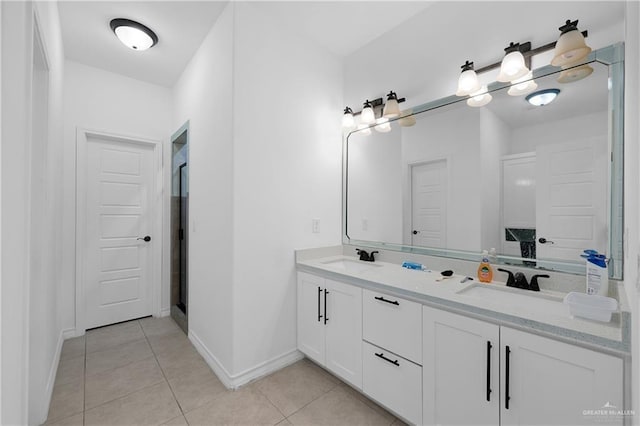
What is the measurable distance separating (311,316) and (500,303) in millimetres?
1331

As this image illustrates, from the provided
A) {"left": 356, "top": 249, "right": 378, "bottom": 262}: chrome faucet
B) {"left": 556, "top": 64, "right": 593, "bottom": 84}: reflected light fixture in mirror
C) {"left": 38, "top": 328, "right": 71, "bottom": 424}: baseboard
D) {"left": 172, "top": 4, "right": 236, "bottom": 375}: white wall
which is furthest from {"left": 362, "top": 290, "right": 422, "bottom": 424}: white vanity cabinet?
{"left": 38, "top": 328, "right": 71, "bottom": 424}: baseboard

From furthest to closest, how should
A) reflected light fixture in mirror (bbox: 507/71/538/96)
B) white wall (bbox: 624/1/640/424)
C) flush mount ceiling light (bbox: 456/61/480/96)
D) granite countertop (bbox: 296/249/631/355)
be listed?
flush mount ceiling light (bbox: 456/61/480/96), reflected light fixture in mirror (bbox: 507/71/538/96), granite countertop (bbox: 296/249/631/355), white wall (bbox: 624/1/640/424)

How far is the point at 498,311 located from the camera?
47.3 inches

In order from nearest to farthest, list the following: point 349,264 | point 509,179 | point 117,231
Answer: point 509,179
point 349,264
point 117,231

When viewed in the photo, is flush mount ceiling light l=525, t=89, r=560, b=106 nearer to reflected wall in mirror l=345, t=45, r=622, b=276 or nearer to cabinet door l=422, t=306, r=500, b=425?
reflected wall in mirror l=345, t=45, r=622, b=276

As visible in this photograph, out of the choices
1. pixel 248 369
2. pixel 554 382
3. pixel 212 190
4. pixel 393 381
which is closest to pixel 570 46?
pixel 554 382

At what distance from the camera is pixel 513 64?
63.2 inches

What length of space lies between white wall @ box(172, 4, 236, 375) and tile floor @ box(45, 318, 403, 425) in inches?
8.8

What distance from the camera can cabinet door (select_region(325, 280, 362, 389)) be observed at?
1.83 meters

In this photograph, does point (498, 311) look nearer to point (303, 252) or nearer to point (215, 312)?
point (303, 252)

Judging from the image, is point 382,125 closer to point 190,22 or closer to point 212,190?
point 212,190

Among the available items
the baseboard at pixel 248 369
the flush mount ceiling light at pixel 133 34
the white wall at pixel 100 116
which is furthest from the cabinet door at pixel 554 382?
the white wall at pixel 100 116

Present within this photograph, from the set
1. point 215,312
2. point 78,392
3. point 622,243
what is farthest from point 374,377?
point 78,392

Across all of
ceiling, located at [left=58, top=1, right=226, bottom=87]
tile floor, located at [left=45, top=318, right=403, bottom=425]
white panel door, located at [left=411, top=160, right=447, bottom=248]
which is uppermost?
ceiling, located at [left=58, top=1, right=226, bottom=87]
